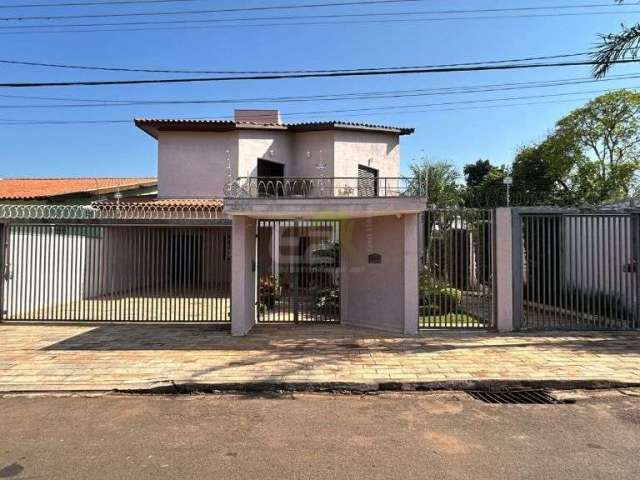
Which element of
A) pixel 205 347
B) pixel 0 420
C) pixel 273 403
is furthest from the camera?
pixel 205 347

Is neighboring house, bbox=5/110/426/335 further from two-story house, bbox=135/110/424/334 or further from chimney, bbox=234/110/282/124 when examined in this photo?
chimney, bbox=234/110/282/124

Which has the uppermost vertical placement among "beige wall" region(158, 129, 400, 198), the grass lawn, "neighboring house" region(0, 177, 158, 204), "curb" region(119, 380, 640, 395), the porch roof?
"beige wall" region(158, 129, 400, 198)

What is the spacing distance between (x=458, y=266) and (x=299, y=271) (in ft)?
11.1

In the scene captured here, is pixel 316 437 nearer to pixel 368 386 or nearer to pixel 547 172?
pixel 368 386

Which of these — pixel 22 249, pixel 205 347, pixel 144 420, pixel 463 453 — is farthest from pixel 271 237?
pixel 463 453

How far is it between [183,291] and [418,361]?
574cm

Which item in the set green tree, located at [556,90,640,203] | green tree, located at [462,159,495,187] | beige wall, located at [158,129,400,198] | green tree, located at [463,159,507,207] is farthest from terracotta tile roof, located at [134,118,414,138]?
green tree, located at [462,159,495,187]

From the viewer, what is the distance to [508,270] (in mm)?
9180

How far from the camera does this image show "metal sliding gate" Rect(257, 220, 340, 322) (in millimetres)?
10328

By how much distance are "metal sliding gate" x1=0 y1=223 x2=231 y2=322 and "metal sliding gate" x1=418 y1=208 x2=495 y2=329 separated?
460 centimetres

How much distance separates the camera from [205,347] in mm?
8094

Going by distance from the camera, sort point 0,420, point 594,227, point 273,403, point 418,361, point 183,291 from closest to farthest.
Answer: point 0,420
point 273,403
point 418,361
point 594,227
point 183,291

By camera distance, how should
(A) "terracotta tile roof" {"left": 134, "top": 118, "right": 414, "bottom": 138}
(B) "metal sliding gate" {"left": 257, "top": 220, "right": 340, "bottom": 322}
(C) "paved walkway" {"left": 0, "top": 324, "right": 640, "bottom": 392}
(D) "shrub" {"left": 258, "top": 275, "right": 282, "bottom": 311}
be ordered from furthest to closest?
(A) "terracotta tile roof" {"left": 134, "top": 118, "right": 414, "bottom": 138} → (D) "shrub" {"left": 258, "top": 275, "right": 282, "bottom": 311} → (B) "metal sliding gate" {"left": 257, "top": 220, "right": 340, "bottom": 322} → (C) "paved walkway" {"left": 0, "top": 324, "right": 640, "bottom": 392}

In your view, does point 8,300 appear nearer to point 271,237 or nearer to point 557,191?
point 271,237
